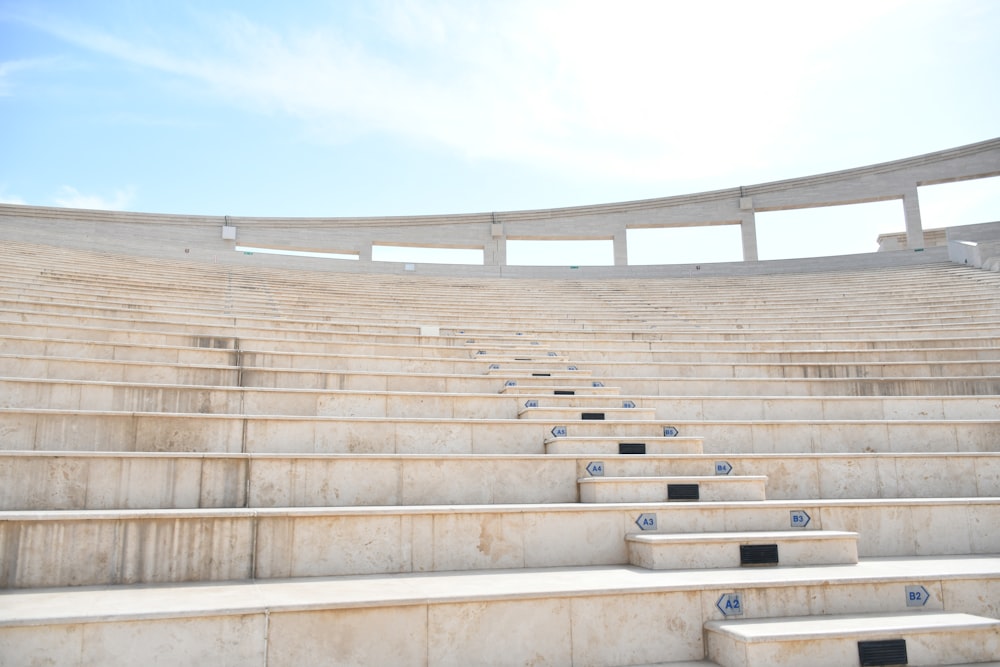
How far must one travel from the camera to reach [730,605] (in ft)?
13.6

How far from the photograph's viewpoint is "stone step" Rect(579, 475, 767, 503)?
5.43 m

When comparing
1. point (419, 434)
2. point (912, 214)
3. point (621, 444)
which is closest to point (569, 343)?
point (621, 444)

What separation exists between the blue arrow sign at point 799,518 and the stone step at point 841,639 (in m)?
1.19

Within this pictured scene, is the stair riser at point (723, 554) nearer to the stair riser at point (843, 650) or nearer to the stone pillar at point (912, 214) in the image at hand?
the stair riser at point (843, 650)

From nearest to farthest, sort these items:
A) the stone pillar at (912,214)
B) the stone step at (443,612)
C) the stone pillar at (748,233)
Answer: the stone step at (443,612), the stone pillar at (912,214), the stone pillar at (748,233)

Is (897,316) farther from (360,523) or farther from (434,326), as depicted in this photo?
(360,523)

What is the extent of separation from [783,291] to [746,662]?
14.2 meters

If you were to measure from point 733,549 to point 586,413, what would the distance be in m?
2.48

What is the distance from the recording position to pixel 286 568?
174 inches

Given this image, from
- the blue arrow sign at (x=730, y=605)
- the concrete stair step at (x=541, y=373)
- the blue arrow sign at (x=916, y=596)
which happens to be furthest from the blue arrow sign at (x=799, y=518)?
the concrete stair step at (x=541, y=373)

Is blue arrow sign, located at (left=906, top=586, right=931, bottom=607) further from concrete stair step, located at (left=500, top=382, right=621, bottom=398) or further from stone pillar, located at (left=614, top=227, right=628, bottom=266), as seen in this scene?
stone pillar, located at (left=614, top=227, right=628, bottom=266)

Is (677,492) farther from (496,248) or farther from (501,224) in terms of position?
(501,224)

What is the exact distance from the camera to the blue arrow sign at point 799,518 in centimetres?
530

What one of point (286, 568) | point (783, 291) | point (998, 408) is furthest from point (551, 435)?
point (783, 291)
